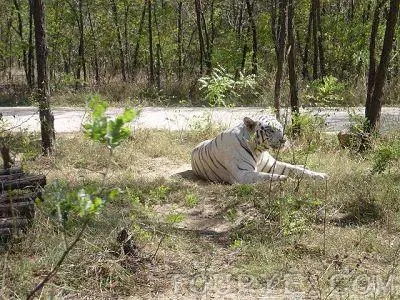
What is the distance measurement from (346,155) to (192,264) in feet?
12.5

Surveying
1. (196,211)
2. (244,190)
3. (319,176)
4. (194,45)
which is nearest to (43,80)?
(196,211)

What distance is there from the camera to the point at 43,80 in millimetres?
7324

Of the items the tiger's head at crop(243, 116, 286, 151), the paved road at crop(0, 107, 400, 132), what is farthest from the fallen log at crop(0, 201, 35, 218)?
the paved road at crop(0, 107, 400, 132)

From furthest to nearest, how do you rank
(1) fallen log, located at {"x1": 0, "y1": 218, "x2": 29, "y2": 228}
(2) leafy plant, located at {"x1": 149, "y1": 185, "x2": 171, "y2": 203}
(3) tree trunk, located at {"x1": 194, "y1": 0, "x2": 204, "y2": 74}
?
(3) tree trunk, located at {"x1": 194, "y1": 0, "x2": 204, "y2": 74} < (2) leafy plant, located at {"x1": 149, "y1": 185, "x2": 171, "y2": 203} < (1) fallen log, located at {"x1": 0, "y1": 218, "x2": 29, "y2": 228}

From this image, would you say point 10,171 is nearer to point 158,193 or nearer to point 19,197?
point 19,197

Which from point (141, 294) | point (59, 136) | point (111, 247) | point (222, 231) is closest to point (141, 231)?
point (111, 247)

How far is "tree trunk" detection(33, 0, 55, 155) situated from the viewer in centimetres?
716

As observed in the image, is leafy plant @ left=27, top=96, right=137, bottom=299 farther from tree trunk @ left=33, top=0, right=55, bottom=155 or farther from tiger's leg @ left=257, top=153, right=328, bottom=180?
tree trunk @ left=33, top=0, right=55, bottom=155

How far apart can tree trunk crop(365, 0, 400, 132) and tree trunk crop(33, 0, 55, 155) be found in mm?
4369

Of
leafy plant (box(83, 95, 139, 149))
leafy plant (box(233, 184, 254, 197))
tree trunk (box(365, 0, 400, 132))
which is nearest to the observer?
leafy plant (box(83, 95, 139, 149))

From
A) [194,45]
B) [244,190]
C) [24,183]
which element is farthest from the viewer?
[194,45]

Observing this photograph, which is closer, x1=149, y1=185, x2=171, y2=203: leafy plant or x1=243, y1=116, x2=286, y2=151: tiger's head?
x1=149, y1=185, x2=171, y2=203: leafy plant

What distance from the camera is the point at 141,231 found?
3.99 meters

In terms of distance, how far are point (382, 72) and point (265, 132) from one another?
6.64 ft
